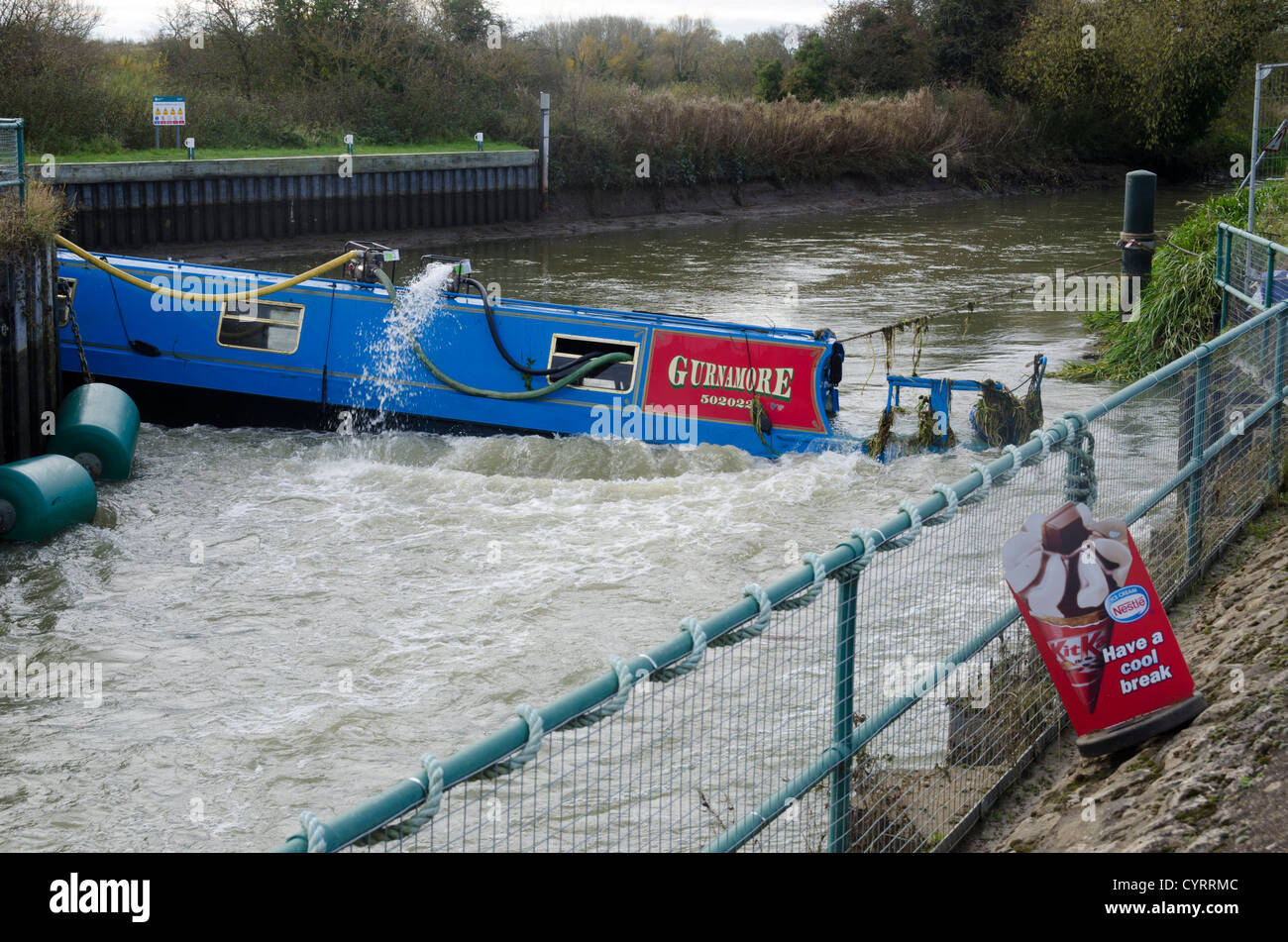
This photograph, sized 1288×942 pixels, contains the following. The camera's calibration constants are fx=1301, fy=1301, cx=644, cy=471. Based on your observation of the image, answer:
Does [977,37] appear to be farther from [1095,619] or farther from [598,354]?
[1095,619]

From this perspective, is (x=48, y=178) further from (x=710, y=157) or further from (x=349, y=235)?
(x=710, y=157)

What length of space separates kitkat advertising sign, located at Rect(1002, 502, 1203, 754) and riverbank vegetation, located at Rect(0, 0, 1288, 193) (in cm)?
2687

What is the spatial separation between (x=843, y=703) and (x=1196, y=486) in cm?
389

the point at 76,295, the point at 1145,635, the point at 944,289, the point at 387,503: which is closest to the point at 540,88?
the point at 944,289

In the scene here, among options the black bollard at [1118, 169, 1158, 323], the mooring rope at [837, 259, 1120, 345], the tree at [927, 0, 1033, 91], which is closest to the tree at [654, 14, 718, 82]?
the tree at [927, 0, 1033, 91]

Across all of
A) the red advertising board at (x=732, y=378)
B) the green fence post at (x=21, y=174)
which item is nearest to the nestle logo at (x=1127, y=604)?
the red advertising board at (x=732, y=378)

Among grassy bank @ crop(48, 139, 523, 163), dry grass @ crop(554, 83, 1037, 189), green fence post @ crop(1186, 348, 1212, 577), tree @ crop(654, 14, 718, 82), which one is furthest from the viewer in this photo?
tree @ crop(654, 14, 718, 82)

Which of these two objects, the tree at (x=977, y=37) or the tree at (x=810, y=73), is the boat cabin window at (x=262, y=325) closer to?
the tree at (x=810, y=73)

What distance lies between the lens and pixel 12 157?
42.4 feet

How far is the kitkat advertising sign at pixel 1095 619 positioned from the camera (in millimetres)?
4562

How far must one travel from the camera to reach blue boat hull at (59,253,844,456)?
12.7 metres

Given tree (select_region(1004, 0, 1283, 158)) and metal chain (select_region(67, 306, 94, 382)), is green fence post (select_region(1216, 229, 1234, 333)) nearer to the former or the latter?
metal chain (select_region(67, 306, 94, 382))

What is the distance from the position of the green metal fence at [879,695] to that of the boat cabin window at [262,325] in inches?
289

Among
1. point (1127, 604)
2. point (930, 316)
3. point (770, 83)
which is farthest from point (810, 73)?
point (1127, 604)
